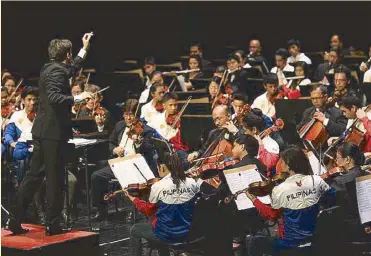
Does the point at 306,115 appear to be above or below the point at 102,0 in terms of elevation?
below

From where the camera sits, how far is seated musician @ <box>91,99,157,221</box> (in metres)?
9.03

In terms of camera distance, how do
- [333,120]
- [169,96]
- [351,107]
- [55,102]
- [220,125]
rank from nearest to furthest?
[55,102] → [220,125] → [351,107] → [333,120] → [169,96]

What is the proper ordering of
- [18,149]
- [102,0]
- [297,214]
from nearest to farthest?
[297,214]
[18,149]
[102,0]

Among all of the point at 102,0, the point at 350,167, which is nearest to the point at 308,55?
the point at 102,0

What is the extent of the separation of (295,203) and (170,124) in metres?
3.28

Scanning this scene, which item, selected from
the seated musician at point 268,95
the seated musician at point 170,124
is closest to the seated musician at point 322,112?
the seated musician at point 268,95

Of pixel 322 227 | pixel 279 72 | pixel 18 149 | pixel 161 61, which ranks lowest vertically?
pixel 322 227

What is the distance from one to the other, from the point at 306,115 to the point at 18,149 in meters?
2.91

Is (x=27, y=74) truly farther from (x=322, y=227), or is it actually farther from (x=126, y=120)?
(x=322, y=227)

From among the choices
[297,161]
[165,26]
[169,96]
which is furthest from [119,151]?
[165,26]

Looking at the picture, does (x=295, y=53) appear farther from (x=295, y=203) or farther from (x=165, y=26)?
(x=295, y=203)

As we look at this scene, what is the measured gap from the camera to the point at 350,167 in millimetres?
7156

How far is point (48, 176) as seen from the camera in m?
7.17

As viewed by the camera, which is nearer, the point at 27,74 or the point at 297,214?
the point at 297,214
